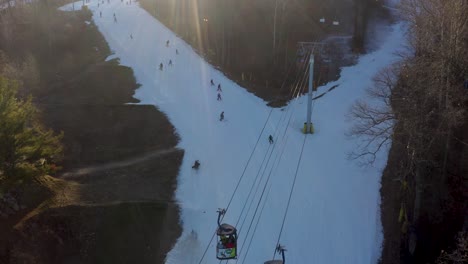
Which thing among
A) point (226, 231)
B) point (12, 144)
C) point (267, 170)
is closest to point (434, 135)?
point (267, 170)

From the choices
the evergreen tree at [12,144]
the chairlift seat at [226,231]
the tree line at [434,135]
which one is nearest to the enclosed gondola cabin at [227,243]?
the chairlift seat at [226,231]

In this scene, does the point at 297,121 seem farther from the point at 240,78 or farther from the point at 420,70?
the point at 420,70

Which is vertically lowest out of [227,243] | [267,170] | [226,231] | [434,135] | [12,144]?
[267,170]

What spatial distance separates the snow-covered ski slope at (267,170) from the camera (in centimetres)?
2333

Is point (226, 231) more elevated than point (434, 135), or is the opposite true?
point (434, 135)

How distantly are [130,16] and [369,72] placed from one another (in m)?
42.8

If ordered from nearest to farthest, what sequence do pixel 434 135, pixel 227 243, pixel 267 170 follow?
pixel 227 243
pixel 434 135
pixel 267 170

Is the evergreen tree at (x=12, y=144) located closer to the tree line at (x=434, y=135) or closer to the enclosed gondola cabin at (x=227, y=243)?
the enclosed gondola cabin at (x=227, y=243)

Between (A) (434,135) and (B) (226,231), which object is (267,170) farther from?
(B) (226,231)

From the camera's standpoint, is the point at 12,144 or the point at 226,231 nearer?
the point at 226,231

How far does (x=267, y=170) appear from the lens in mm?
29141

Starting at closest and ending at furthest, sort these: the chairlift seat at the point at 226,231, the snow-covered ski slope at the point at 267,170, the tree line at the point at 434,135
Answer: the chairlift seat at the point at 226,231 < the tree line at the point at 434,135 < the snow-covered ski slope at the point at 267,170

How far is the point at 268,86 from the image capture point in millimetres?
43844

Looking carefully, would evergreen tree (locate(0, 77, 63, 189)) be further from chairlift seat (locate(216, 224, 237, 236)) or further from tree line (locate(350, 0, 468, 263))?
tree line (locate(350, 0, 468, 263))
